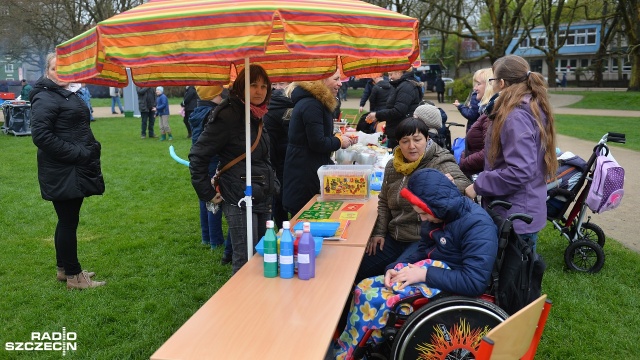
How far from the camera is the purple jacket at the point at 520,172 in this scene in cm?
327

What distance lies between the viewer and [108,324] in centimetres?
405

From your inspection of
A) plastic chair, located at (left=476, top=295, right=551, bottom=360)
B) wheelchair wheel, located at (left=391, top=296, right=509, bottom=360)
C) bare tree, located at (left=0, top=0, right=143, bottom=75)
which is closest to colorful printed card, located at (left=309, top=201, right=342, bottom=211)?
wheelchair wheel, located at (left=391, top=296, right=509, bottom=360)

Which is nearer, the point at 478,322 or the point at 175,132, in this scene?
the point at 478,322

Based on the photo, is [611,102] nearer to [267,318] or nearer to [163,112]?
[163,112]

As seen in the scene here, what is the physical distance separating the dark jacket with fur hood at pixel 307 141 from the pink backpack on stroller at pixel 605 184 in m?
2.35

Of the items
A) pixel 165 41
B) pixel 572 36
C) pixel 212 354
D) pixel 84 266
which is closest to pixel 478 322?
pixel 212 354

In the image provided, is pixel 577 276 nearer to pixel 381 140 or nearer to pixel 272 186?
pixel 272 186

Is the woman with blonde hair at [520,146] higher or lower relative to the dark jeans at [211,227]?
higher

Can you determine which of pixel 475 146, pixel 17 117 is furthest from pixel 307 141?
pixel 17 117

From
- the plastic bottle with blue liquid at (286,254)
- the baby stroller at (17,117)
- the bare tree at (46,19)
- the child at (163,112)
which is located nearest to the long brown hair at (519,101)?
the plastic bottle with blue liquid at (286,254)

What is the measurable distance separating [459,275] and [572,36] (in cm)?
6635

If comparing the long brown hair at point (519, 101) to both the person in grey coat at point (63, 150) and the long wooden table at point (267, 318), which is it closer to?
the long wooden table at point (267, 318)

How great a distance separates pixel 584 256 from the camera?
5.14 metres

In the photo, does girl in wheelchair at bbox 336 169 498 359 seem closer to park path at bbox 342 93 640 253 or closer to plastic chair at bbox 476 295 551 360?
plastic chair at bbox 476 295 551 360
